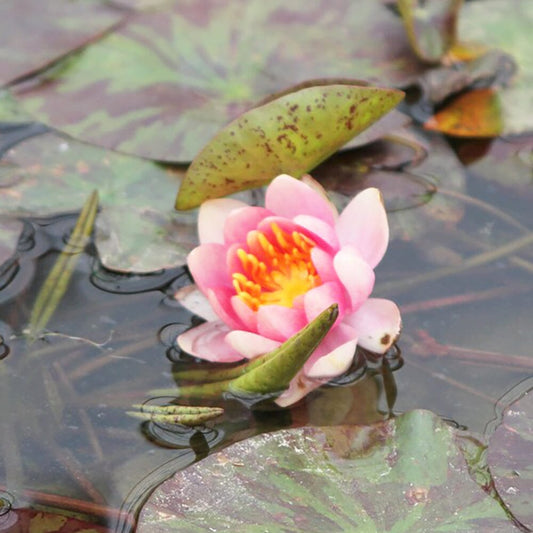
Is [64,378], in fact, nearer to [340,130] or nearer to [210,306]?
[210,306]

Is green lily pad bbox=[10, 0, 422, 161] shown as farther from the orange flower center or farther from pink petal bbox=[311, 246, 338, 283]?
pink petal bbox=[311, 246, 338, 283]

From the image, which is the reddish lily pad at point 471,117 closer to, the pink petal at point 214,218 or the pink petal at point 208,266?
the pink petal at point 214,218

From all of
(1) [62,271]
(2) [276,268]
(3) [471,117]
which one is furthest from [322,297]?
(3) [471,117]

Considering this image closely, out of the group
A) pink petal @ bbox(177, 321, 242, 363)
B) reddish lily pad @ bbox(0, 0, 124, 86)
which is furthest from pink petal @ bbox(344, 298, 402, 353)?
reddish lily pad @ bbox(0, 0, 124, 86)

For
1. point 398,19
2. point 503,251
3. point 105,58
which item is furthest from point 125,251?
point 398,19

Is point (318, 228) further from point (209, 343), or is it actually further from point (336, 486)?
point (336, 486)

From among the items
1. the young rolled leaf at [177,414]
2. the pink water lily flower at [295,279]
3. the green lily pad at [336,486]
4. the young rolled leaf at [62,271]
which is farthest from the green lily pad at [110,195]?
the green lily pad at [336,486]
